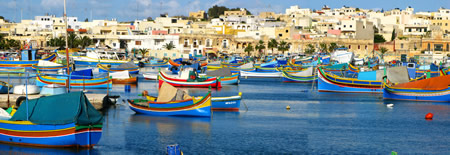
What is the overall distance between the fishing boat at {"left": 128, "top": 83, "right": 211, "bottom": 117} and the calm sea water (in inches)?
13.2

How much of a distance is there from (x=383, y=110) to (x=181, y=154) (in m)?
18.2

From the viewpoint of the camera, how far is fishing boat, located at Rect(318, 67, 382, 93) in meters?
43.4

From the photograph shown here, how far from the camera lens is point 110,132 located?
24.8 m

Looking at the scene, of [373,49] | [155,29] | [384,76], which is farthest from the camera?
[155,29]

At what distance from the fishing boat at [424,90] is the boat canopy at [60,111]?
80.0 feet

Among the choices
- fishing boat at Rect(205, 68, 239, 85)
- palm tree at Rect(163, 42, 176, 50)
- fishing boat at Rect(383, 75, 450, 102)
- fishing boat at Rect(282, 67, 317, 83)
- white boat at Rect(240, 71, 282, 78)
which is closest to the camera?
fishing boat at Rect(383, 75, 450, 102)

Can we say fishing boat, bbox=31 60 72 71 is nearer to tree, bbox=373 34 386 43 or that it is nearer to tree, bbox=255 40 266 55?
tree, bbox=255 40 266 55

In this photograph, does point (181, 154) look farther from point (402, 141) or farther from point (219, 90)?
point (219, 90)

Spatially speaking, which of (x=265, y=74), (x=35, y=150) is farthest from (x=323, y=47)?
(x=35, y=150)

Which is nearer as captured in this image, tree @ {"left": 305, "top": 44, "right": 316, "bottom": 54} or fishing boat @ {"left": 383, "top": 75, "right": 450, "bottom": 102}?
fishing boat @ {"left": 383, "top": 75, "right": 450, "bottom": 102}

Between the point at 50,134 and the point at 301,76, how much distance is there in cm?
3730

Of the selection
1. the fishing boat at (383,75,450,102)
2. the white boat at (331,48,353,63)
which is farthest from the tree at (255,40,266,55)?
the fishing boat at (383,75,450,102)

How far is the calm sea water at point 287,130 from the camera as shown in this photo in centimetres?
2239

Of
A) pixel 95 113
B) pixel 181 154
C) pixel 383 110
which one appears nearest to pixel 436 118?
pixel 383 110
